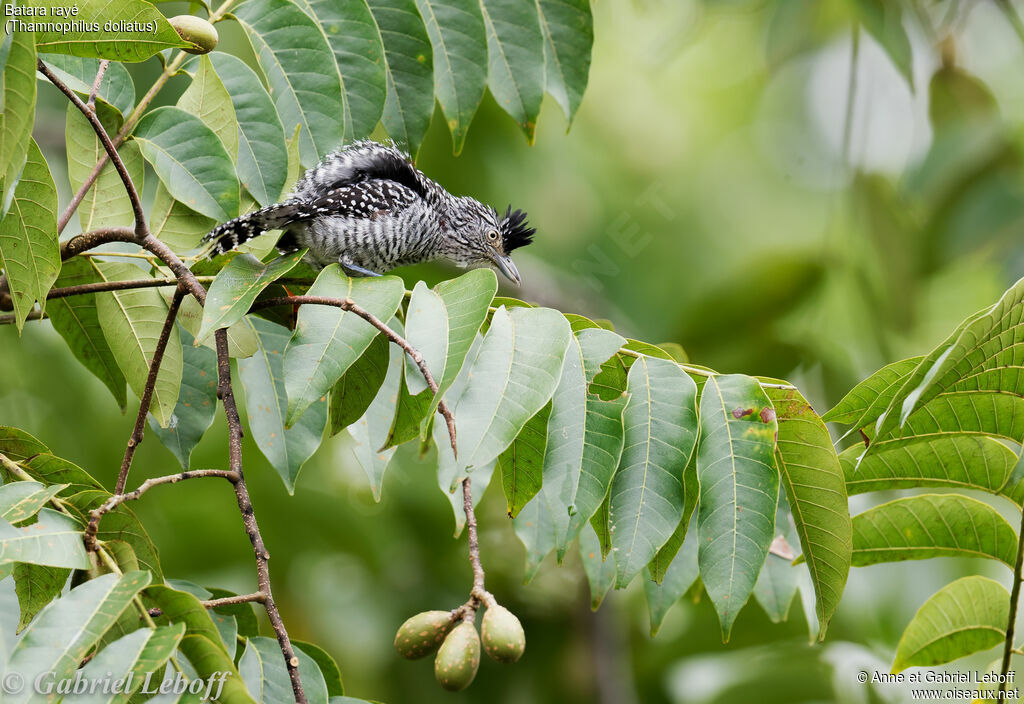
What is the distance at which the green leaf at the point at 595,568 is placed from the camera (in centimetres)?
196

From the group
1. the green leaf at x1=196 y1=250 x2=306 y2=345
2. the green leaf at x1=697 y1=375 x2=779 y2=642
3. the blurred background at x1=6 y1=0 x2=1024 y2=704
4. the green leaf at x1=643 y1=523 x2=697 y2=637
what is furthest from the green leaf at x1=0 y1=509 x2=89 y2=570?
the blurred background at x1=6 y1=0 x2=1024 y2=704

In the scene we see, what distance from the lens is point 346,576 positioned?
6148 millimetres

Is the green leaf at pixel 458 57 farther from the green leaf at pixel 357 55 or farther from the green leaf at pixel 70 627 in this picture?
the green leaf at pixel 70 627

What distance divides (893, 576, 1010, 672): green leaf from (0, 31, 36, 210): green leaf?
1945 mm

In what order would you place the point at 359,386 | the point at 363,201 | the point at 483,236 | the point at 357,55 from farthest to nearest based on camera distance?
the point at 483,236, the point at 363,201, the point at 357,55, the point at 359,386

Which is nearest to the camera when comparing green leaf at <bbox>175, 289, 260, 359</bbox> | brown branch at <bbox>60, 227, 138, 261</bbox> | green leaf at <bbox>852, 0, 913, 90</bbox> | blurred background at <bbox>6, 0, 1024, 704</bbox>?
brown branch at <bbox>60, 227, 138, 261</bbox>

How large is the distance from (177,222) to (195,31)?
514 mm

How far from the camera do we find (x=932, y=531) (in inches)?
82.2

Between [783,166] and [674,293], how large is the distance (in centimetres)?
203

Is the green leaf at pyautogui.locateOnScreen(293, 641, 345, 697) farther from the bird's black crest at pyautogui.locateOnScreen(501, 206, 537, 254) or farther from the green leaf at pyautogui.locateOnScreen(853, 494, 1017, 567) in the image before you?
the bird's black crest at pyautogui.locateOnScreen(501, 206, 537, 254)

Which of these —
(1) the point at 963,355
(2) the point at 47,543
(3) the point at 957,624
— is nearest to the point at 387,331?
(2) the point at 47,543

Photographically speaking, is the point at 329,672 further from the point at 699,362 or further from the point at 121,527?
the point at 699,362

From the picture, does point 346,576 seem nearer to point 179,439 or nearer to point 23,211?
point 179,439

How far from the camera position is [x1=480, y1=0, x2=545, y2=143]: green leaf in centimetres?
254
